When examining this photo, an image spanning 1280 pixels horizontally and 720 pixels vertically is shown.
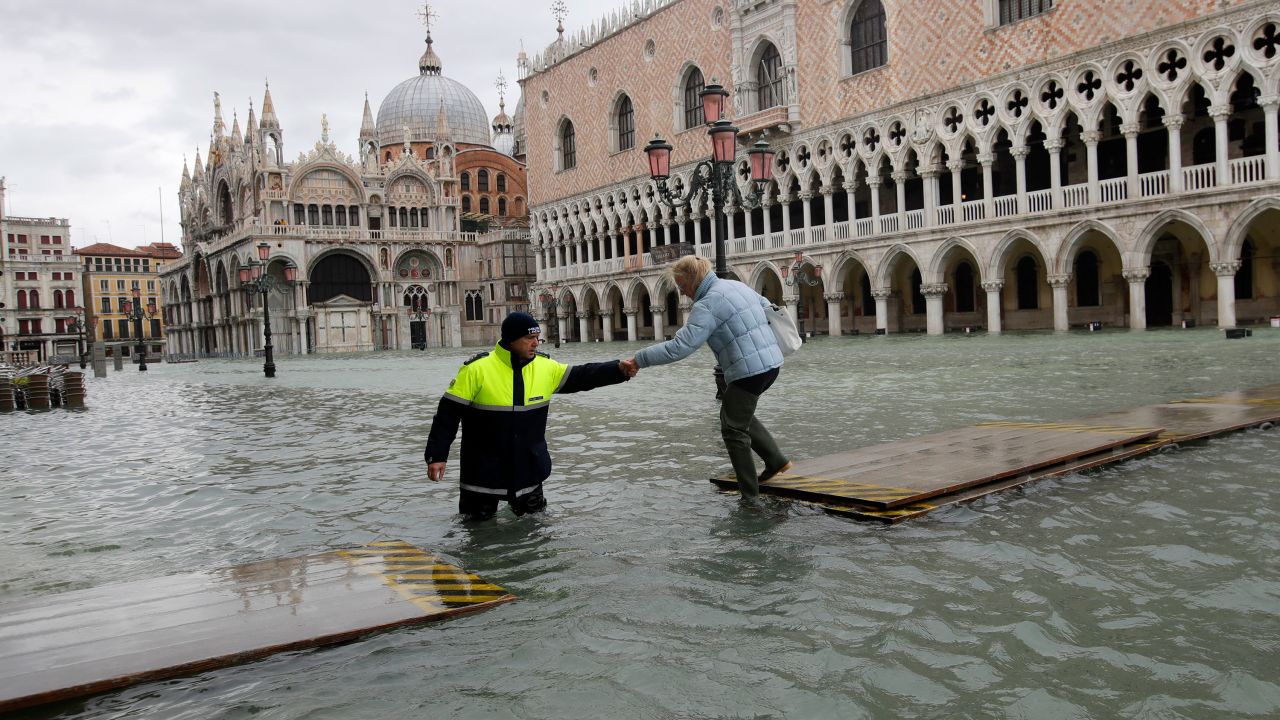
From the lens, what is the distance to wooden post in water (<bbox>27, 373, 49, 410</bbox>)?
1586 centimetres

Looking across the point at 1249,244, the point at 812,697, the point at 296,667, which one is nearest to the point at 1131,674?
the point at 812,697

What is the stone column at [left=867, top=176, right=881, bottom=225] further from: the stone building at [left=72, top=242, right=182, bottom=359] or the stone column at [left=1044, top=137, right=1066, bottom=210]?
the stone building at [left=72, top=242, right=182, bottom=359]

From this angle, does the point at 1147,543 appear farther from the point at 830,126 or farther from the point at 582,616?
the point at 830,126

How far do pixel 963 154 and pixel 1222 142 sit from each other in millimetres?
9208

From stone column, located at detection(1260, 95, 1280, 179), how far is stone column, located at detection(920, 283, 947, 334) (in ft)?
32.0

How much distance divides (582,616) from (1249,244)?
91.5 ft

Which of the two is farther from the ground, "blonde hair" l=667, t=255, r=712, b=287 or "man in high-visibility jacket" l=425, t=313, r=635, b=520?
"blonde hair" l=667, t=255, r=712, b=287

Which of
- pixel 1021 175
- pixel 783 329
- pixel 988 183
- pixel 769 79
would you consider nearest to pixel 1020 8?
pixel 1021 175

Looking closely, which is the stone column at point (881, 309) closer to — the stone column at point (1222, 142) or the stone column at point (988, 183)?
the stone column at point (988, 183)

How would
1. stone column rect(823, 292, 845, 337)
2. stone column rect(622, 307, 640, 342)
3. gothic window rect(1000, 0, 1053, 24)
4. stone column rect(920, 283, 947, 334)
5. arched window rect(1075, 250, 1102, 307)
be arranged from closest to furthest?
1. gothic window rect(1000, 0, 1053, 24)
2. arched window rect(1075, 250, 1102, 307)
3. stone column rect(920, 283, 947, 334)
4. stone column rect(823, 292, 845, 337)
5. stone column rect(622, 307, 640, 342)

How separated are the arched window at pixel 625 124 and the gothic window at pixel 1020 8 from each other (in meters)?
19.2

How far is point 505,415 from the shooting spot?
16.7ft

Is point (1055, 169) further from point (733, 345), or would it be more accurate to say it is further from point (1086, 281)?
point (733, 345)

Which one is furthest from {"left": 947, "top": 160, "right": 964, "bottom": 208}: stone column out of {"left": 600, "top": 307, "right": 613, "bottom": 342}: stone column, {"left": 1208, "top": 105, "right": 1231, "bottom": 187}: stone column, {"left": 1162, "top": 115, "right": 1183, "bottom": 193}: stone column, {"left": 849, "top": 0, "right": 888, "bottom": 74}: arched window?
{"left": 600, "top": 307, "right": 613, "bottom": 342}: stone column
